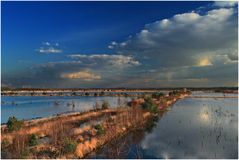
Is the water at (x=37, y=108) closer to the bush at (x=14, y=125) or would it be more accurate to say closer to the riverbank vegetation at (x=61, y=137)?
the riverbank vegetation at (x=61, y=137)

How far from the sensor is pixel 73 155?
16.6m

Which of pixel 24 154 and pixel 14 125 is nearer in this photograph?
pixel 24 154

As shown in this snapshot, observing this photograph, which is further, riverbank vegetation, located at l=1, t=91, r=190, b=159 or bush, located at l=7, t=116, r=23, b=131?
bush, located at l=7, t=116, r=23, b=131

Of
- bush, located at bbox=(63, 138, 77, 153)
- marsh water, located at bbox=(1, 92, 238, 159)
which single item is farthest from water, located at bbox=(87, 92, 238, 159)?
bush, located at bbox=(63, 138, 77, 153)

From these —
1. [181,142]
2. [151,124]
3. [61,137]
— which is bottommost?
[181,142]

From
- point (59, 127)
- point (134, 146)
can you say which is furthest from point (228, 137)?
point (59, 127)

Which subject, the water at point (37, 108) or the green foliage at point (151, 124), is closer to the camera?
the green foliage at point (151, 124)

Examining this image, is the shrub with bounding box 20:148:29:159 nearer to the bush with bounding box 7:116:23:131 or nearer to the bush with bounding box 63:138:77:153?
the bush with bounding box 63:138:77:153

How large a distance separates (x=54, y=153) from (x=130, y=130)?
468 inches

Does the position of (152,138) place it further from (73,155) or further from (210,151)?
(73,155)

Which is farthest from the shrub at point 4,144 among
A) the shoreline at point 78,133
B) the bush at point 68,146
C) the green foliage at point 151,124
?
the green foliage at point 151,124

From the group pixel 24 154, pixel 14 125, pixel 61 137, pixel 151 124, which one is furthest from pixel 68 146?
pixel 151 124

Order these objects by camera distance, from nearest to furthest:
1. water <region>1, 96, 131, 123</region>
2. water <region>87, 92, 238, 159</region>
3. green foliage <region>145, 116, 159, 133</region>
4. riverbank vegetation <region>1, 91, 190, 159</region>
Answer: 1. riverbank vegetation <region>1, 91, 190, 159</region>
2. water <region>87, 92, 238, 159</region>
3. green foliage <region>145, 116, 159, 133</region>
4. water <region>1, 96, 131, 123</region>

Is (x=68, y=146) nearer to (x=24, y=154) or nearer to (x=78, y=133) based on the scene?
(x=24, y=154)
